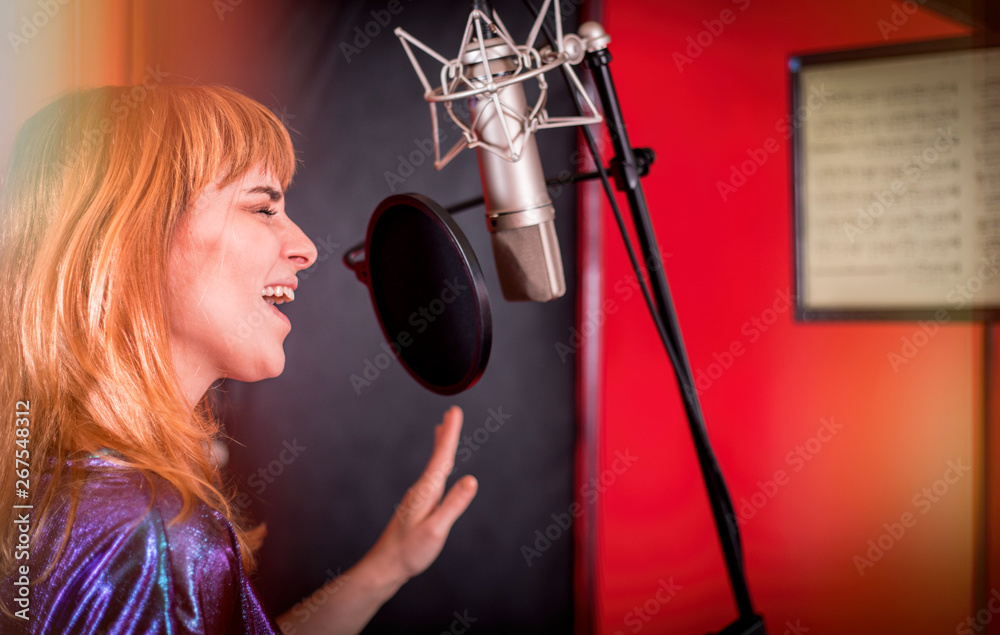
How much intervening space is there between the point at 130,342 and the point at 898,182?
4.91ft

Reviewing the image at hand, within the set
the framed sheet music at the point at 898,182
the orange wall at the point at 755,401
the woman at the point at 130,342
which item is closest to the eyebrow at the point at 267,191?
the woman at the point at 130,342

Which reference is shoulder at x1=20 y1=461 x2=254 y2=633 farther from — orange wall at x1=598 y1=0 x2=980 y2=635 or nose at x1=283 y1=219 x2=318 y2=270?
orange wall at x1=598 y1=0 x2=980 y2=635

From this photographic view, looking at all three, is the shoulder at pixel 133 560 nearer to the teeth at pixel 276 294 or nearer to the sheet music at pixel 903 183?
the teeth at pixel 276 294

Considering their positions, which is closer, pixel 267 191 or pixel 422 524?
pixel 267 191

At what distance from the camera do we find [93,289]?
0.58 meters

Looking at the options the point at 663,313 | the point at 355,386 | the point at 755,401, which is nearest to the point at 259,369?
the point at 355,386

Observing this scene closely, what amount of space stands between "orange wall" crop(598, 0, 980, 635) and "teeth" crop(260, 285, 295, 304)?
34.9 inches

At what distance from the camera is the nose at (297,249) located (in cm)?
70

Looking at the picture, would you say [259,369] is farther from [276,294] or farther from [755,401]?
[755,401]

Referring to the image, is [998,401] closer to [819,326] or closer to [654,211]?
[819,326]

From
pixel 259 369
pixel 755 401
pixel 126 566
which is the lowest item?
pixel 755 401

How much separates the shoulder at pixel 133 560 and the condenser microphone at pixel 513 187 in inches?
13.9

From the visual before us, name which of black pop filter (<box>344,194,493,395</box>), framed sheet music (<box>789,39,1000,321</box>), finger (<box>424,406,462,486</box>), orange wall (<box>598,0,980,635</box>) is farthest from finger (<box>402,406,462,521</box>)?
framed sheet music (<box>789,39,1000,321</box>)

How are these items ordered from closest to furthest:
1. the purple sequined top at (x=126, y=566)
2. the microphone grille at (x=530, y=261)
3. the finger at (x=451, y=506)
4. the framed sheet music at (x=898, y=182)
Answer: the purple sequined top at (x=126, y=566)
the microphone grille at (x=530, y=261)
the finger at (x=451, y=506)
the framed sheet music at (x=898, y=182)
